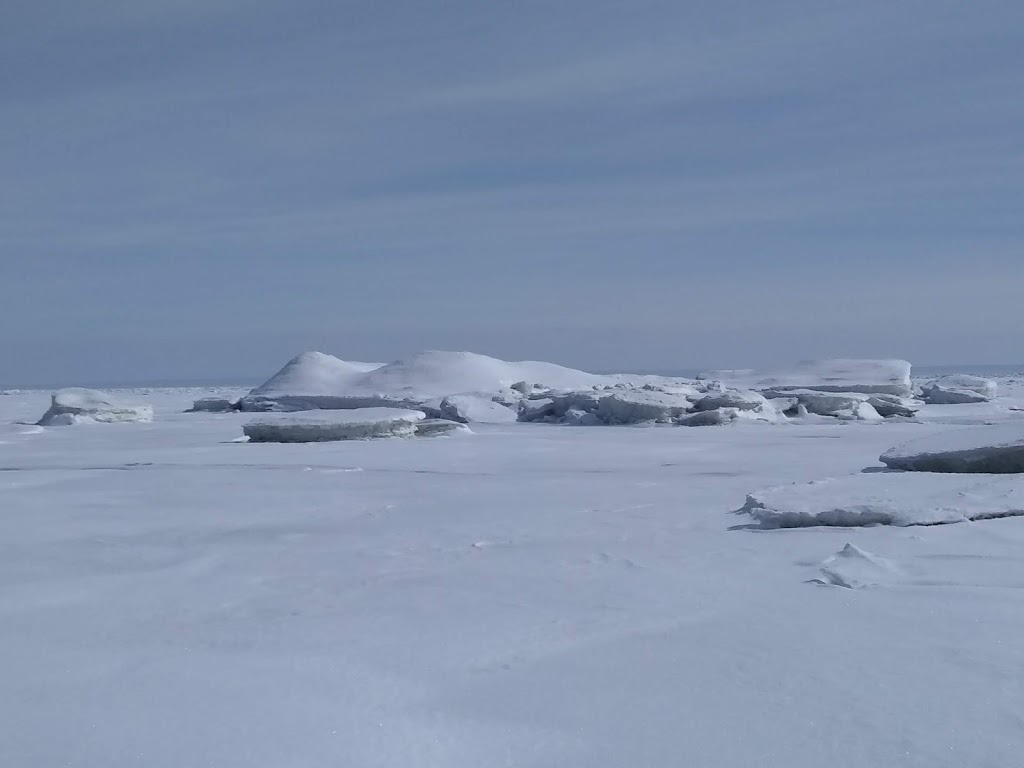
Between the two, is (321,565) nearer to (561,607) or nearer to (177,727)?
(561,607)

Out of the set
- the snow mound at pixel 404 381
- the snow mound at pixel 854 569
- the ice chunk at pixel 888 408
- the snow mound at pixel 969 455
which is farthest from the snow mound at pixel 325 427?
the ice chunk at pixel 888 408

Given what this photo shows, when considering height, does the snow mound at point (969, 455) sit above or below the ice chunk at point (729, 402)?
below

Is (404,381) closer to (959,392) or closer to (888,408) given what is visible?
(888,408)

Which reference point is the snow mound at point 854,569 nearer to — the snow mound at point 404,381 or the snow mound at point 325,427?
the snow mound at point 325,427

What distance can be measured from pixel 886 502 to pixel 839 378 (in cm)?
1783

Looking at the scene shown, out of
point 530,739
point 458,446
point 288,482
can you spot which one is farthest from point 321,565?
point 458,446

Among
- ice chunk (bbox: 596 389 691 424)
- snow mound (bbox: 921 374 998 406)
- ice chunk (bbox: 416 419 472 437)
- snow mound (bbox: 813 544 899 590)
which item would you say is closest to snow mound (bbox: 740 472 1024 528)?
snow mound (bbox: 813 544 899 590)

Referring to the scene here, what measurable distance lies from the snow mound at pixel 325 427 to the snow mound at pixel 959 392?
13456mm

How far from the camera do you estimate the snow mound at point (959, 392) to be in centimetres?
2014

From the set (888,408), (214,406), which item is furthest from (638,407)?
(214,406)

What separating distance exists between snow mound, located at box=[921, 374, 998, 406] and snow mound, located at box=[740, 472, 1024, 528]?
16045 mm

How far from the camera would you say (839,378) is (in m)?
21.4

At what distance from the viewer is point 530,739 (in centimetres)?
198

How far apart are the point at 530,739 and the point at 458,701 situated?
11.0 inches
